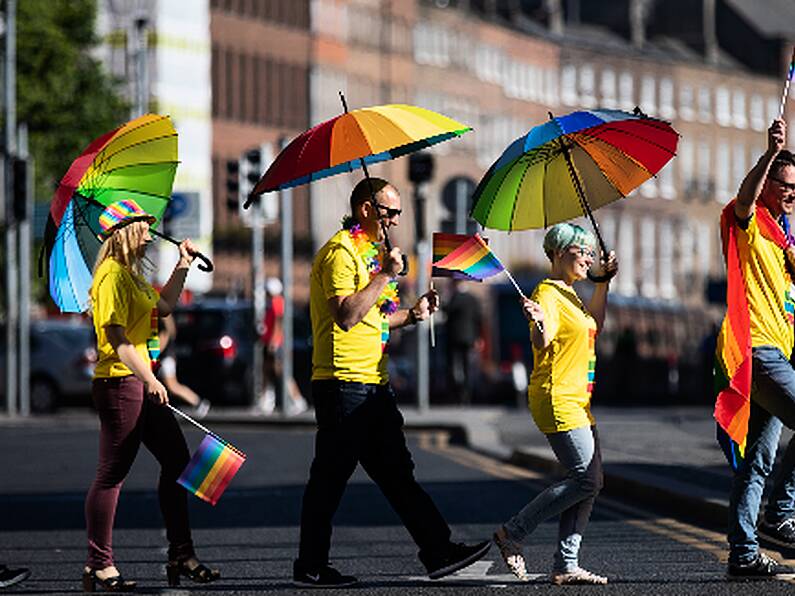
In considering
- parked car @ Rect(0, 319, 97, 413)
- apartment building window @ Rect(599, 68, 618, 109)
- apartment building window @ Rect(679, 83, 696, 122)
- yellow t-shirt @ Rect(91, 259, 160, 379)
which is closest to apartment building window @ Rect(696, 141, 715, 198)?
apartment building window @ Rect(679, 83, 696, 122)

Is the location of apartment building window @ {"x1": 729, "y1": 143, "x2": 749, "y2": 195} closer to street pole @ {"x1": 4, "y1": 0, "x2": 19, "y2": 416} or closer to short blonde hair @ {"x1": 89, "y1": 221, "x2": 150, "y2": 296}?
street pole @ {"x1": 4, "y1": 0, "x2": 19, "y2": 416}

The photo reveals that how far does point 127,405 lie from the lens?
12.4m

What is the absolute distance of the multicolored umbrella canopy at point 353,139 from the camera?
1186cm

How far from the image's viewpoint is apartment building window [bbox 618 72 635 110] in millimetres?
127812

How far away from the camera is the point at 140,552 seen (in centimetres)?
1528

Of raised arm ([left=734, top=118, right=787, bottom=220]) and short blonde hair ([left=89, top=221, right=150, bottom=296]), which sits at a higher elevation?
raised arm ([left=734, top=118, right=787, bottom=220])

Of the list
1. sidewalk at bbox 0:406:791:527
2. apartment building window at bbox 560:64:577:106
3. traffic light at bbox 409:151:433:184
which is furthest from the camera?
apartment building window at bbox 560:64:577:106

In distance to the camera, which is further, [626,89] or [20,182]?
[626,89]

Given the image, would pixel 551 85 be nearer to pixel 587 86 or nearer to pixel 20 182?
pixel 587 86

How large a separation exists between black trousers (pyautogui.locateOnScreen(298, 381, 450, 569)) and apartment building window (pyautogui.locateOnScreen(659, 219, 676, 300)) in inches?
4540

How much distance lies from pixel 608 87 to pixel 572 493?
115 meters

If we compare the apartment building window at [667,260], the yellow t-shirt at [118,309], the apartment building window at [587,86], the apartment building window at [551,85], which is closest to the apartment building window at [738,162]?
the apartment building window at [667,260]

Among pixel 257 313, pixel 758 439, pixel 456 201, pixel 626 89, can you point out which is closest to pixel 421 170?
pixel 456 201

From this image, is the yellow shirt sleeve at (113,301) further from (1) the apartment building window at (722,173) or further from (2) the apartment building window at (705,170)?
(1) the apartment building window at (722,173)
